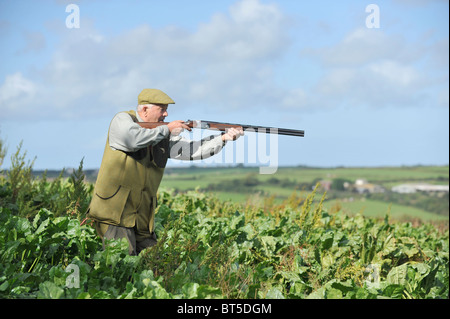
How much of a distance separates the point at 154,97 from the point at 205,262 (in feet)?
6.37

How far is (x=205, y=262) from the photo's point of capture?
18.7 ft

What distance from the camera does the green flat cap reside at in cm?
513

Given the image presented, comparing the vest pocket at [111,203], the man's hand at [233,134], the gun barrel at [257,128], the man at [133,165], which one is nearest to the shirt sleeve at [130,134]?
the man at [133,165]

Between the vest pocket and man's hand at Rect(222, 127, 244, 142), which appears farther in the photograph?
man's hand at Rect(222, 127, 244, 142)

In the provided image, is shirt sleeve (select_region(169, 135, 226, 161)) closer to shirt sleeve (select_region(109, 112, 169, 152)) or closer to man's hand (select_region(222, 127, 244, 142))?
man's hand (select_region(222, 127, 244, 142))

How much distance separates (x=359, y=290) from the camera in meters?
4.76

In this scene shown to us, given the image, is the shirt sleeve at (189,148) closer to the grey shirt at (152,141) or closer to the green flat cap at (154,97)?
the grey shirt at (152,141)

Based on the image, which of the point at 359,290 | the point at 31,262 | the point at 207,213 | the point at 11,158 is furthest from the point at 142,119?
the point at 11,158

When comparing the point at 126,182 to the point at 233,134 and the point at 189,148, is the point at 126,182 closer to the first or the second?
the point at 189,148

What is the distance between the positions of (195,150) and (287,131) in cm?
103

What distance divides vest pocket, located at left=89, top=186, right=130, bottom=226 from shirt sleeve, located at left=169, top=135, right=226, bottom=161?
0.71m

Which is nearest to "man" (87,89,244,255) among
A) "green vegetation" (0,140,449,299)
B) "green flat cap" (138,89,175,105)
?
"green flat cap" (138,89,175,105)

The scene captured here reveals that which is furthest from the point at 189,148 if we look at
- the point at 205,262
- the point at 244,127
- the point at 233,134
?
the point at 205,262
